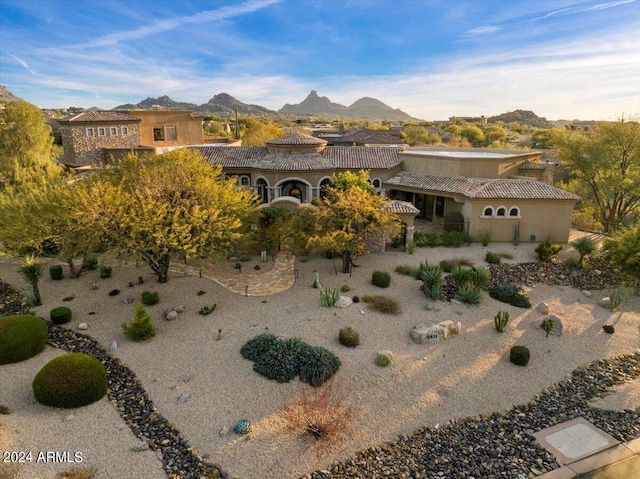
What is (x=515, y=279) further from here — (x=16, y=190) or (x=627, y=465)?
(x=16, y=190)

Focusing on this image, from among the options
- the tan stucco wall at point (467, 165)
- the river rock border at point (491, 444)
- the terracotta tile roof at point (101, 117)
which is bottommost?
the river rock border at point (491, 444)

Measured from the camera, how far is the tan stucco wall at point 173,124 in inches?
Answer: 1847

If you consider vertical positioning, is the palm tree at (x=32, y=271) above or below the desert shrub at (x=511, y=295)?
above

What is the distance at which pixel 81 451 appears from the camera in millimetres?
11844

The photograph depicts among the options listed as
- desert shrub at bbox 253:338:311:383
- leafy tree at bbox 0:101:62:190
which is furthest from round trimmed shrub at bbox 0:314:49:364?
leafy tree at bbox 0:101:62:190

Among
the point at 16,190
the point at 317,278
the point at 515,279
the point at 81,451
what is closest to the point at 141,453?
the point at 81,451

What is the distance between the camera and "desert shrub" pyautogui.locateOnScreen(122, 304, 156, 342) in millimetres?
17797

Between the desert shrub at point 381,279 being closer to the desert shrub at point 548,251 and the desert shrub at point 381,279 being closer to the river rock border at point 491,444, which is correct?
the river rock border at point 491,444

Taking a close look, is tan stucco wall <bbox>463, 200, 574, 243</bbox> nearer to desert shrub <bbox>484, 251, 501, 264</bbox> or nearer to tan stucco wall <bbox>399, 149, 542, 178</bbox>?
desert shrub <bbox>484, 251, 501, 264</bbox>

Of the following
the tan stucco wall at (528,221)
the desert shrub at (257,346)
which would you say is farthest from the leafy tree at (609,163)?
the desert shrub at (257,346)

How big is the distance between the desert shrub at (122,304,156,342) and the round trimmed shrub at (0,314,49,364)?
3.22m

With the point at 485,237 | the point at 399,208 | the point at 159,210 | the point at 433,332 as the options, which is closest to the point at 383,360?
the point at 433,332

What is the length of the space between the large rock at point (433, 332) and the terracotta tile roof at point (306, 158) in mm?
20485

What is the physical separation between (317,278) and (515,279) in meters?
12.1
